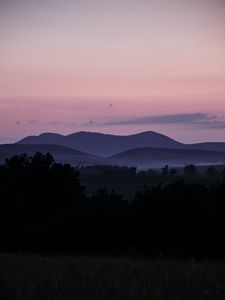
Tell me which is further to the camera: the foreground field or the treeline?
the treeline

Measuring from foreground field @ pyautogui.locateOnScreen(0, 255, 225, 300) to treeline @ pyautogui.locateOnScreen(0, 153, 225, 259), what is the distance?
589 centimetres

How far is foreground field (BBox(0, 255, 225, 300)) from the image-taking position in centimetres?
779

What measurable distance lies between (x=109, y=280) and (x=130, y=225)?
10.9 meters

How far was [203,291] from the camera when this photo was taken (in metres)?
8.06

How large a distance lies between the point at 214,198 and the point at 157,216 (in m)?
3.75

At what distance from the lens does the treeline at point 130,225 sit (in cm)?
1839

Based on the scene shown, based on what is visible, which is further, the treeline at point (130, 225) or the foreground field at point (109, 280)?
the treeline at point (130, 225)

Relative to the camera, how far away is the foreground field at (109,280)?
7.79 meters

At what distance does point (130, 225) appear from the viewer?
19609 mm

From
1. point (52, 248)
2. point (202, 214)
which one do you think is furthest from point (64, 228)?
point (202, 214)

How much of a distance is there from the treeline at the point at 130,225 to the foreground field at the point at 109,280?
19.3ft

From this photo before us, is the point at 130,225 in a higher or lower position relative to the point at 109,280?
lower

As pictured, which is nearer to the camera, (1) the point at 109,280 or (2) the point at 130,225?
(1) the point at 109,280

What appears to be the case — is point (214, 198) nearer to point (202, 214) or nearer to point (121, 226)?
point (202, 214)
